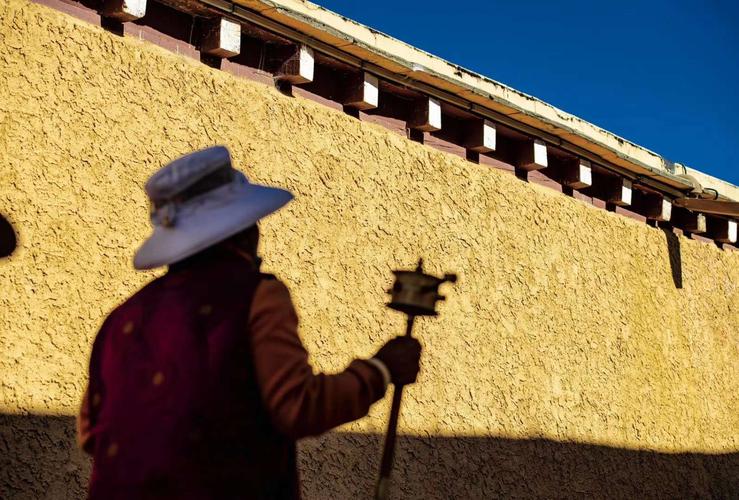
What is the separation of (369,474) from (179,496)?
10.4 ft

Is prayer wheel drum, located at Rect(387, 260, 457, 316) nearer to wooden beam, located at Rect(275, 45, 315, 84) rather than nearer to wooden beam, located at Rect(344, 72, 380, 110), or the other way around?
wooden beam, located at Rect(275, 45, 315, 84)

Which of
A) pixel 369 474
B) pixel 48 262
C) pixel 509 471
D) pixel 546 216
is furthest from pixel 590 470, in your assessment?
pixel 48 262

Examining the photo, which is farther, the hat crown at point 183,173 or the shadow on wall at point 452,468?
the shadow on wall at point 452,468

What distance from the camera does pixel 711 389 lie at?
326 inches

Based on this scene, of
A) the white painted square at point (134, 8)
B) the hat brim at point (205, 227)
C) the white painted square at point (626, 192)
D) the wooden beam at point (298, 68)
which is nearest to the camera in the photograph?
the hat brim at point (205, 227)

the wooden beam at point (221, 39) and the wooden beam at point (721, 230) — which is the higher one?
the wooden beam at point (721, 230)

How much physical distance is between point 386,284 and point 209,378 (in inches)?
137

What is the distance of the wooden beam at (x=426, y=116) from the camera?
5920 millimetres

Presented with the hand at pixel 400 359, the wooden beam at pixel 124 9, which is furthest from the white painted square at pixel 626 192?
the hand at pixel 400 359

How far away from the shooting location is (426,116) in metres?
5.91

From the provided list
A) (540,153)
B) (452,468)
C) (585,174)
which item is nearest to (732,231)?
(585,174)

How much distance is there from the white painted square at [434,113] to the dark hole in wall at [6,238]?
8.76 ft

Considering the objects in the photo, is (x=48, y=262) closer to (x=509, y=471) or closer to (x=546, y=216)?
(x=509, y=471)

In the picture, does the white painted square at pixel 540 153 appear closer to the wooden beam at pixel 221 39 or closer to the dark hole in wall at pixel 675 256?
the dark hole in wall at pixel 675 256
